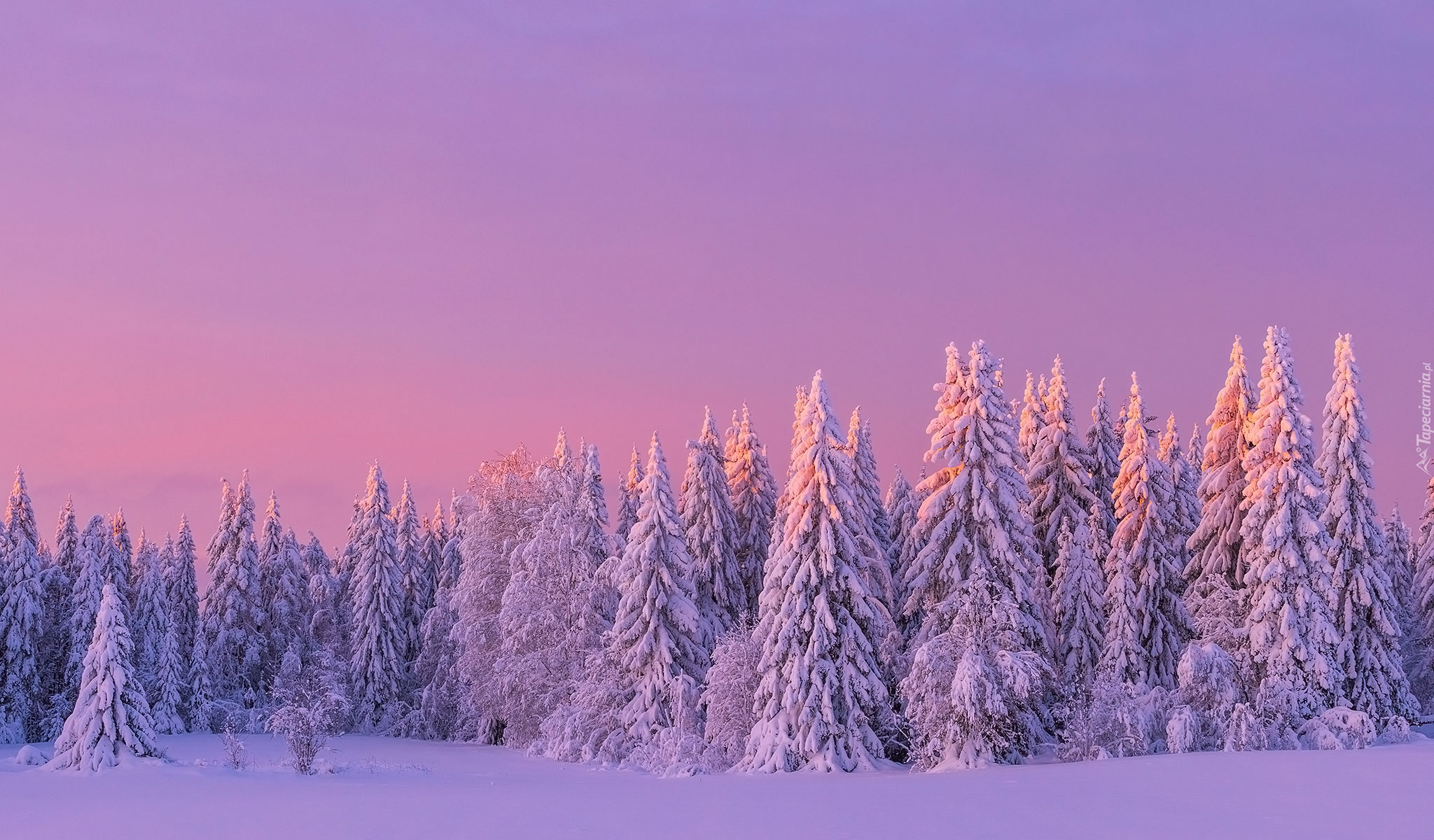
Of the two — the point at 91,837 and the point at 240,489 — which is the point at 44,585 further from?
the point at 91,837

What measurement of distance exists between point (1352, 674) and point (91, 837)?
39.6 meters

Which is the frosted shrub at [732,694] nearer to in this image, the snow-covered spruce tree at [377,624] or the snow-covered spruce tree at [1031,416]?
the snow-covered spruce tree at [1031,416]

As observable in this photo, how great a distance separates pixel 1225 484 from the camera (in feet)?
149

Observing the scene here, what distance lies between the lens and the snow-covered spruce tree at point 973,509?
41500 millimetres

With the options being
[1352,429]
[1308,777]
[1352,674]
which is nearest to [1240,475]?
[1352,429]

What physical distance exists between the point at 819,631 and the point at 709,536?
14324mm

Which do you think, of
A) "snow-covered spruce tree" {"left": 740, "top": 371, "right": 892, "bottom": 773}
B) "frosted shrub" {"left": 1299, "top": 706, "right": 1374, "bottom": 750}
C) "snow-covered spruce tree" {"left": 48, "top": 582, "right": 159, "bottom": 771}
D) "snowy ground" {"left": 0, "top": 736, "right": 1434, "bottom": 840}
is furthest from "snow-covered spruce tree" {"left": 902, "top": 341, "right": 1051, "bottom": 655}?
"snow-covered spruce tree" {"left": 48, "top": 582, "right": 159, "bottom": 771}

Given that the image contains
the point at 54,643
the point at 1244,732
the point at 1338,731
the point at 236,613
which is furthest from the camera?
the point at 236,613

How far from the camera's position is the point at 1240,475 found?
149 ft

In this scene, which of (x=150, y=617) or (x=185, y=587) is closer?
(x=150, y=617)

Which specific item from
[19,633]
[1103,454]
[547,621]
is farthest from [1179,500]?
[19,633]

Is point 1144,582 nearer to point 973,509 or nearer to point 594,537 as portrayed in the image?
point 973,509

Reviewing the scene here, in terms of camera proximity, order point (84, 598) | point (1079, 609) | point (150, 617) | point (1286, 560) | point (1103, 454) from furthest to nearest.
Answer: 1. point (150, 617)
2. point (84, 598)
3. point (1103, 454)
4. point (1079, 609)
5. point (1286, 560)

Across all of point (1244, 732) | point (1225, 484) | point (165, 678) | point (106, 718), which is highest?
point (1225, 484)
